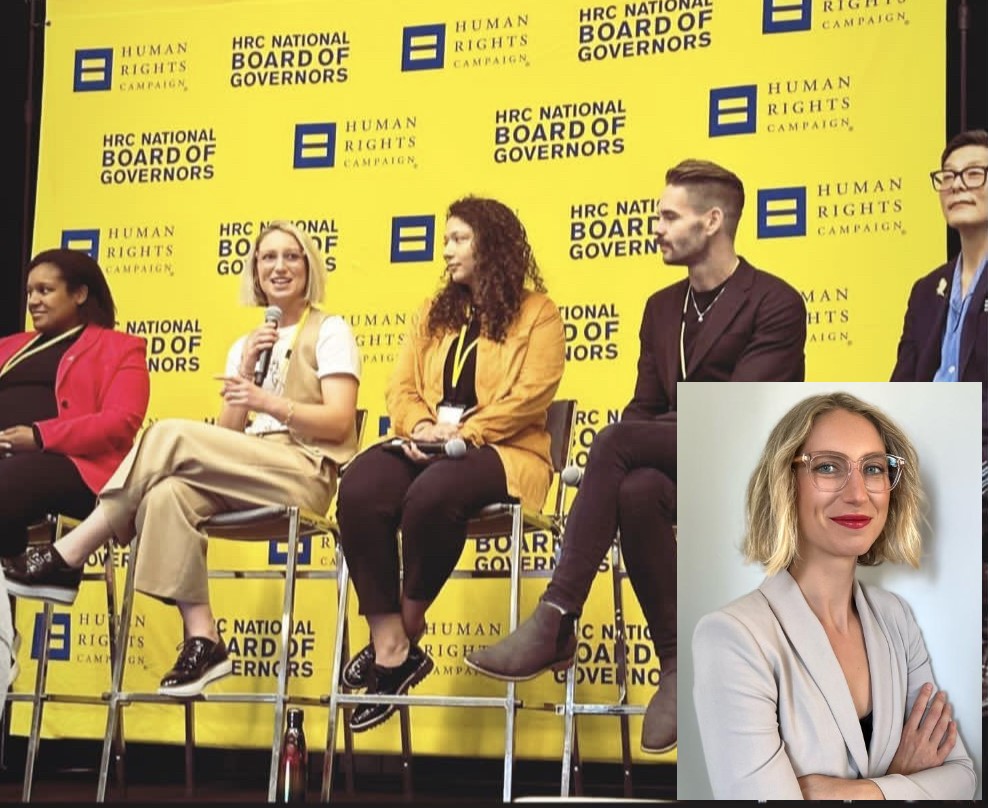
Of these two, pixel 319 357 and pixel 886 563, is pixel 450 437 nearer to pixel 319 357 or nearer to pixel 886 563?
pixel 319 357

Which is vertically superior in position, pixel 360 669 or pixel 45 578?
pixel 45 578

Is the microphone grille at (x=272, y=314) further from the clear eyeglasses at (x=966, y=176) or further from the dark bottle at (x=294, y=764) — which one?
the clear eyeglasses at (x=966, y=176)

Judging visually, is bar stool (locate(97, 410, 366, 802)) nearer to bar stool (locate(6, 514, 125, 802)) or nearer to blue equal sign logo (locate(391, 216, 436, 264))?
bar stool (locate(6, 514, 125, 802))

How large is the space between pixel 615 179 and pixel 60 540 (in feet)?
6.75

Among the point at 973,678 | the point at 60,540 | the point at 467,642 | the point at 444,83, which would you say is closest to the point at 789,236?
the point at 444,83

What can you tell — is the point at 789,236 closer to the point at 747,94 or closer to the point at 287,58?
the point at 747,94

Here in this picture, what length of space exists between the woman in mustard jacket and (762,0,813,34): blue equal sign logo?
102cm

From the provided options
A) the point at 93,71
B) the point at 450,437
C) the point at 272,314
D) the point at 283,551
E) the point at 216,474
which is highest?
the point at 93,71

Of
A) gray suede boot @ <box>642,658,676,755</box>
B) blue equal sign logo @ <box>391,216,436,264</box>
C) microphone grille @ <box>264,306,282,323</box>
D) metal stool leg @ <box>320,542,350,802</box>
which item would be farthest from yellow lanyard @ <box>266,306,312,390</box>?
gray suede boot @ <box>642,658,676,755</box>

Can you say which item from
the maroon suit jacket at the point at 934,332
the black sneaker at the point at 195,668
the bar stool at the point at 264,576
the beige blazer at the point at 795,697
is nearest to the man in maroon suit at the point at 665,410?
the maroon suit jacket at the point at 934,332

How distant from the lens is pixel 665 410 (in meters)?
4.12

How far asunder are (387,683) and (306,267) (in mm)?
1375

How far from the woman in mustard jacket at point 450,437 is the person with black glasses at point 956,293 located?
102 centimetres

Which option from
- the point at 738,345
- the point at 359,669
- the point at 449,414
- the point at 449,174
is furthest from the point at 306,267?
the point at 738,345
